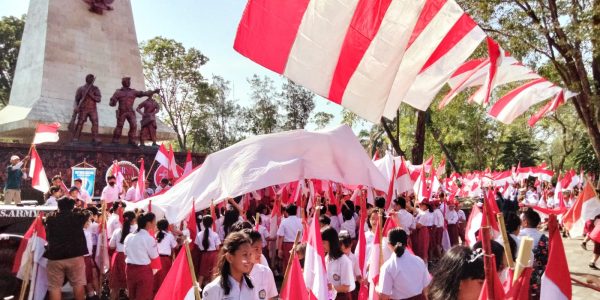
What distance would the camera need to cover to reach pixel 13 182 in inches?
501

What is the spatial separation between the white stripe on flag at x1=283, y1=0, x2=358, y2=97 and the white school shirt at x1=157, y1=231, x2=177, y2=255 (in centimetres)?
373

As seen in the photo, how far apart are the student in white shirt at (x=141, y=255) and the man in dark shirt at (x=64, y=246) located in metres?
0.68

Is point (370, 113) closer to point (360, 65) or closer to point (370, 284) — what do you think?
point (360, 65)

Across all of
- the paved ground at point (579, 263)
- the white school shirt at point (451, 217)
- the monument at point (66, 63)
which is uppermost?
the monument at point (66, 63)

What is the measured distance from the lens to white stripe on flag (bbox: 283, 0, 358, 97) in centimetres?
420

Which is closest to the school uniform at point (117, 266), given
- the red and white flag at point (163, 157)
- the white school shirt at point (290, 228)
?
the white school shirt at point (290, 228)

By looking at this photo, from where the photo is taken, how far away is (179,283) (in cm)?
373

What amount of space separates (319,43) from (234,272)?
1.98m

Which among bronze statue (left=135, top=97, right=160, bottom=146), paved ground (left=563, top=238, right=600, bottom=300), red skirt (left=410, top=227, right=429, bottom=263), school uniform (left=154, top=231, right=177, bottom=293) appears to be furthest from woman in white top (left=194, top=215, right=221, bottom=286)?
bronze statue (left=135, top=97, right=160, bottom=146)

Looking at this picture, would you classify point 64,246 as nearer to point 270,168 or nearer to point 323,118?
point 270,168

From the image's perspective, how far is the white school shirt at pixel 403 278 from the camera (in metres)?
4.55

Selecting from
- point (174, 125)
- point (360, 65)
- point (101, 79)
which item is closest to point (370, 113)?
point (360, 65)

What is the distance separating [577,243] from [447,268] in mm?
14416

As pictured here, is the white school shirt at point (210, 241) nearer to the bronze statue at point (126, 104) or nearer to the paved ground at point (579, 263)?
the paved ground at point (579, 263)
